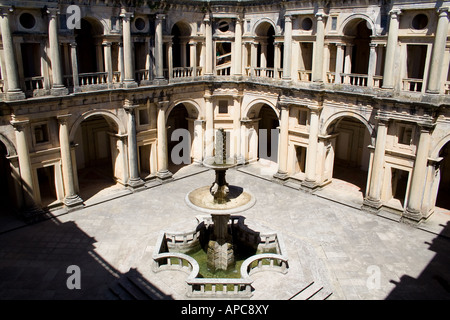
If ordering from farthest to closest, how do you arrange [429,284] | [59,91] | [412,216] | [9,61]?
[412,216], [59,91], [9,61], [429,284]

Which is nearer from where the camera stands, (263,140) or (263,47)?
A: (263,47)

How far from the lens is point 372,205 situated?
2731 centimetres

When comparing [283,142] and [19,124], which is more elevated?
[19,124]

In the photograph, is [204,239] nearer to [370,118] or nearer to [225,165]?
[225,165]

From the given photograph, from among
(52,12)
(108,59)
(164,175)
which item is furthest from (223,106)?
Answer: (52,12)

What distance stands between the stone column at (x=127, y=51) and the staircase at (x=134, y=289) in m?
14.2

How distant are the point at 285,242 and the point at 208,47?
17.4 meters

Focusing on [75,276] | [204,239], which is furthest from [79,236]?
[204,239]

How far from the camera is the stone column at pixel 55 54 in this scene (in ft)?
78.8

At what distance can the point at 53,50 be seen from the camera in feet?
80.7

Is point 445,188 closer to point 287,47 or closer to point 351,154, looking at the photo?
point 351,154

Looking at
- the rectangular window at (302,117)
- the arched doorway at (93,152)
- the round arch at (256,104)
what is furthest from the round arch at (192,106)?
the rectangular window at (302,117)

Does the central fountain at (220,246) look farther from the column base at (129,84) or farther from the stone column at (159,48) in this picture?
the stone column at (159,48)

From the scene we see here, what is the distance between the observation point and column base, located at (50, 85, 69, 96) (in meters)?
25.1
